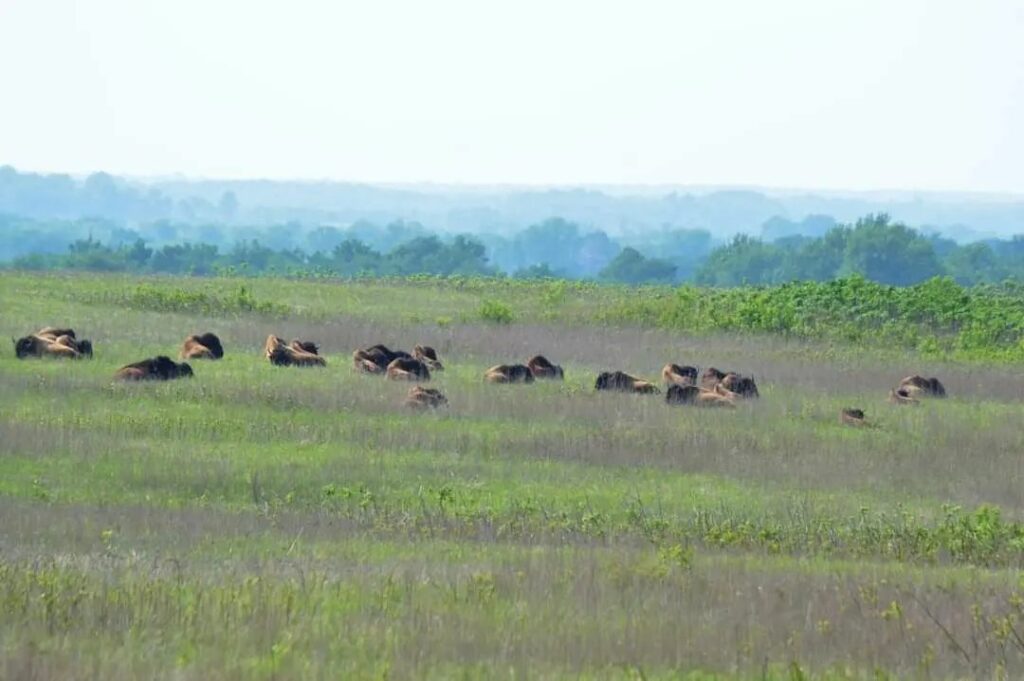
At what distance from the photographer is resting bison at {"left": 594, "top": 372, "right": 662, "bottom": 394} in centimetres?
2238

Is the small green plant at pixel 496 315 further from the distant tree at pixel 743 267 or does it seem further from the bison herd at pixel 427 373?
the distant tree at pixel 743 267

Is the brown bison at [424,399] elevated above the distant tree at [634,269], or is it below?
above

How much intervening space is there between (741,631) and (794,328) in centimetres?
2624

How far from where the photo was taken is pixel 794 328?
116 ft

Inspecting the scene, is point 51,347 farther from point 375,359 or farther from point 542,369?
point 542,369

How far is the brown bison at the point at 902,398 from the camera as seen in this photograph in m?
22.4

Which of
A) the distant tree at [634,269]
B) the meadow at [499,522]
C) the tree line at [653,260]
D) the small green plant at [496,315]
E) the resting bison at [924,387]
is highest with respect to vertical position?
the meadow at [499,522]

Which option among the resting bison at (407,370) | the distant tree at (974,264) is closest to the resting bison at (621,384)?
the resting bison at (407,370)

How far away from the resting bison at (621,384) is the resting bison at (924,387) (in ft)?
11.6

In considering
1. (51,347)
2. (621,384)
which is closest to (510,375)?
(621,384)

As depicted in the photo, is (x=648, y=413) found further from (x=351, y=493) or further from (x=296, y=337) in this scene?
(x=296, y=337)

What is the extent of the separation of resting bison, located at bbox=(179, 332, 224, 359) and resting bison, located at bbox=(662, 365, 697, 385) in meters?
6.04

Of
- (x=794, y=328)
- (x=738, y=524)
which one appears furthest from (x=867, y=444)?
(x=794, y=328)

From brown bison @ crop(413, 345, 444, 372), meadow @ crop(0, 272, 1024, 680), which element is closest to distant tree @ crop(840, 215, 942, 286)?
meadow @ crop(0, 272, 1024, 680)
